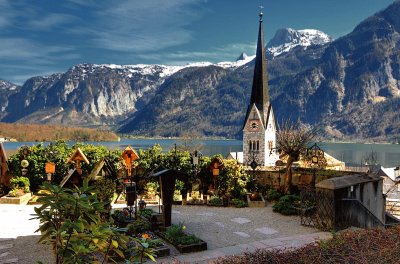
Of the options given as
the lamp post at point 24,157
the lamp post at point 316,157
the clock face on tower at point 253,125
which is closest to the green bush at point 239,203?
the lamp post at point 316,157

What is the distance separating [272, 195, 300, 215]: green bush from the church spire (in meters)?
35.2

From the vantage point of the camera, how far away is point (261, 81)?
5072 cm

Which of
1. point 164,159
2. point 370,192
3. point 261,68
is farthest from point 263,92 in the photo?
point 370,192

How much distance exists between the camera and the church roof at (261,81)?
5012 cm

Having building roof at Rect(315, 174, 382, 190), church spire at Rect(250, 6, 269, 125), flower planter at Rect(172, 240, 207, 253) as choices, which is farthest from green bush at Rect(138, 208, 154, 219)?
church spire at Rect(250, 6, 269, 125)

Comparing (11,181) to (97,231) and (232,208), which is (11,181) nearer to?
(232,208)

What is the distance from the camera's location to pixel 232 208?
1723 centimetres

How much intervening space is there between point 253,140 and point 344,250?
5071 centimetres

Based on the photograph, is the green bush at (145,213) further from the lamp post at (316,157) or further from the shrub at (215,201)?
the lamp post at (316,157)

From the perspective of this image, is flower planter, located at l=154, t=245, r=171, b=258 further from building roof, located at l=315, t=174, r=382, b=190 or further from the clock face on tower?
the clock face on tower

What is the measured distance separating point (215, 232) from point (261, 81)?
40.2 m

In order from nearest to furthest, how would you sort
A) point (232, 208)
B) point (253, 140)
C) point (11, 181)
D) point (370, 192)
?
1. point (370, 192)
2. point (232, 208)
3. point (11, 181)
4. point (253, 140)

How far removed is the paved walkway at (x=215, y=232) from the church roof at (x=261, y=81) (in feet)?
117

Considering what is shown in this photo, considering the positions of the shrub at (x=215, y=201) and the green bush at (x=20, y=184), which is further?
the green bush at (x=20, y=184)
